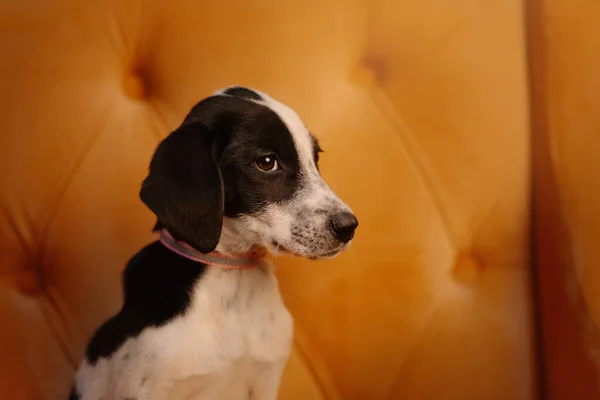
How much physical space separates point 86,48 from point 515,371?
1072mm

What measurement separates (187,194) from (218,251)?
0.14 m

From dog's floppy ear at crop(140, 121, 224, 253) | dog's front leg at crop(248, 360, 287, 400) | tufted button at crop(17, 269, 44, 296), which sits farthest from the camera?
tufted button at crop(17, 269, 44, 296)

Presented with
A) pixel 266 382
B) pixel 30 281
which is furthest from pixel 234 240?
pixel 30 281

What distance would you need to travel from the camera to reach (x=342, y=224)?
0.87m

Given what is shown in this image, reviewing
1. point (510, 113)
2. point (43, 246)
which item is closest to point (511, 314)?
point (510, 113)

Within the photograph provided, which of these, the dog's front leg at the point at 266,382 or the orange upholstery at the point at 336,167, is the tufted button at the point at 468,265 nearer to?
the orange upholstery at the point at 336,167

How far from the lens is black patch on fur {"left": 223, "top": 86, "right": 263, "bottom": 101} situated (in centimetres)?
98

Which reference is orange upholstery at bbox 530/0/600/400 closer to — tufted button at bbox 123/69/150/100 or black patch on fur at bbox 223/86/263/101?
black patch on fur at bbox 223/86/263/101

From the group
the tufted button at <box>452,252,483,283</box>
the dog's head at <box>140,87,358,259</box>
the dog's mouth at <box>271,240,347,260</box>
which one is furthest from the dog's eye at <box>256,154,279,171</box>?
the tufted button at <box>452,252,483,283</box>

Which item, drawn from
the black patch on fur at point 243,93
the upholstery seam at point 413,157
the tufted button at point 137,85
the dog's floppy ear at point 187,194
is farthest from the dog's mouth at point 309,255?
the tufted button at point 137,85

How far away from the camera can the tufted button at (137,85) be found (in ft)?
3.92

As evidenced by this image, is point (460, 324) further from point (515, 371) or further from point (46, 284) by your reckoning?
point (46, 284)

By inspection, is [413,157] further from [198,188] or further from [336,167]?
[198,188]

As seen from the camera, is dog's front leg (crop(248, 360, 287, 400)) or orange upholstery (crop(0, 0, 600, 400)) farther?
orange upholstery (crop(0, 0, 600, 400))
